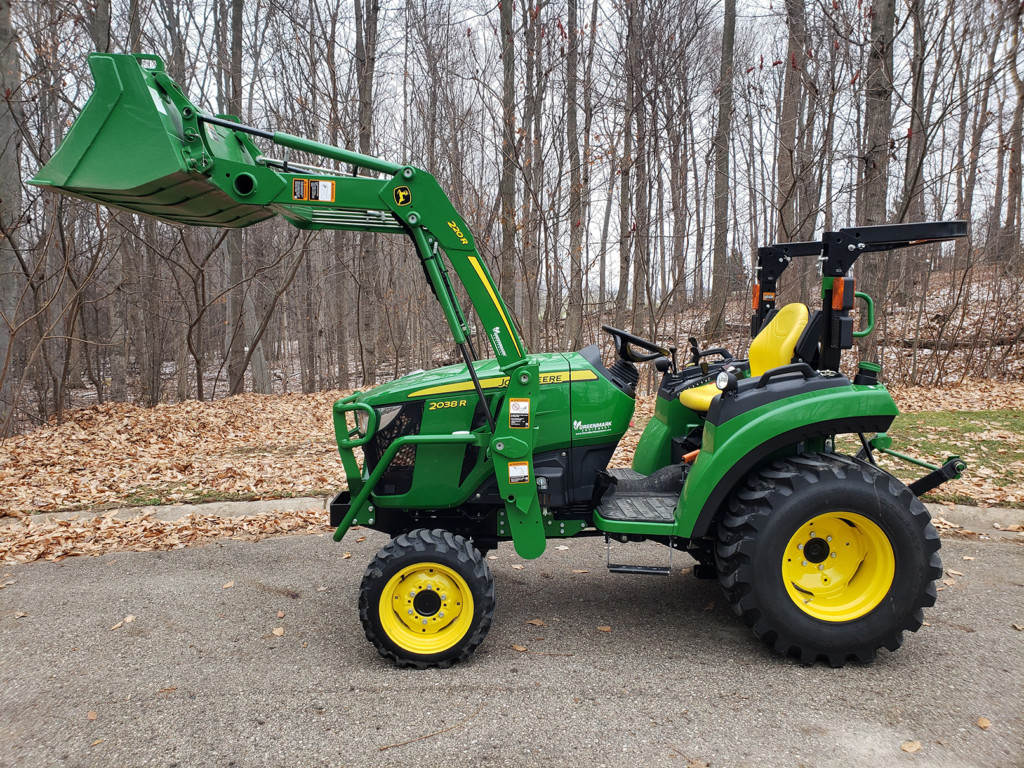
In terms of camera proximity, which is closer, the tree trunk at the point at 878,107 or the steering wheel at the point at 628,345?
the steering wheel at the point at 628,345

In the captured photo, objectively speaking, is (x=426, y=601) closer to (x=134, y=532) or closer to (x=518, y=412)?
(x=518, y=412)

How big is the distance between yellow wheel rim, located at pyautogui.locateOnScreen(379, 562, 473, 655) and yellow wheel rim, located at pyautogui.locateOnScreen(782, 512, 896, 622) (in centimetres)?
157

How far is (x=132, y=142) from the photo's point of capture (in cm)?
288

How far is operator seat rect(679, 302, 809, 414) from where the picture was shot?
150 inches

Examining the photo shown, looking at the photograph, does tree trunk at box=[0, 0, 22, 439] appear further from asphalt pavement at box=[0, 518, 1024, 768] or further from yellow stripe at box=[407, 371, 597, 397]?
yellow stripe at box=[407, 371, 597, 397]

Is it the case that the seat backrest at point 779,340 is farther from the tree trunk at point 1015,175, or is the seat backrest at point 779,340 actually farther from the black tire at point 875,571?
the tree trunk at point 1015,175

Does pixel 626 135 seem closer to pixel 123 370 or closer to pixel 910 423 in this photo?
pixel 910 423

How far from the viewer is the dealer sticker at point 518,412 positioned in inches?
127

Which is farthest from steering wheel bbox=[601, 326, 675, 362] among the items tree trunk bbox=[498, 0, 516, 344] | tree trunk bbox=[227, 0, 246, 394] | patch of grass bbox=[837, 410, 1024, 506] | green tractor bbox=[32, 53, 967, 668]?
Answer: tree trunk bbox=[227, 0, 246, 394]

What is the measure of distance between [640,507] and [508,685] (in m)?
1.14

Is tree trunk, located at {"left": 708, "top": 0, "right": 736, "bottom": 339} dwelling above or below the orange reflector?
above

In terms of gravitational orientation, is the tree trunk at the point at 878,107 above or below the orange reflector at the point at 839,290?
above

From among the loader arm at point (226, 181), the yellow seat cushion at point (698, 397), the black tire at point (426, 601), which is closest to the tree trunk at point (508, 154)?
the yellow seat cushion at point (698, 397)

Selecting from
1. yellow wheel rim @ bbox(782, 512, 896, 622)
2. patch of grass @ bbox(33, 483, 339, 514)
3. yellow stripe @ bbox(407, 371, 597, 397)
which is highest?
yellow stripe @ bbox(407, 371, 597, 397)
